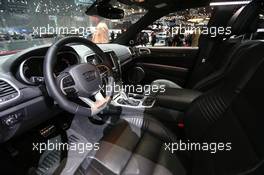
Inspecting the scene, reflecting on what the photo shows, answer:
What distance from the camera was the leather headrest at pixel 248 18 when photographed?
1.59 metres

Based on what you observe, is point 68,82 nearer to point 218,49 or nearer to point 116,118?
point 116,118

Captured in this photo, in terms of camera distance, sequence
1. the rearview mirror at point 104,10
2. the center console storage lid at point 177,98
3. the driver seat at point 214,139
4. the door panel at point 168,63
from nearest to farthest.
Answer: the driver seat at point 214,139 → the center console storage lid at point 177,98 → the rearview mirror at point 104,10 → the door panel at point 168,63

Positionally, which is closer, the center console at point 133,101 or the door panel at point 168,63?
the center console at point 133,101

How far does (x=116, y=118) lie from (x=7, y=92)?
841mm

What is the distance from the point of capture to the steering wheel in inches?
39.4

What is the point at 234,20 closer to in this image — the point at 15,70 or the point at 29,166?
the point at 15,70

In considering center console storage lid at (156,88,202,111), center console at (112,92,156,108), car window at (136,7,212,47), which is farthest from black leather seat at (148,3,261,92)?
center console at (112,92,156,108)

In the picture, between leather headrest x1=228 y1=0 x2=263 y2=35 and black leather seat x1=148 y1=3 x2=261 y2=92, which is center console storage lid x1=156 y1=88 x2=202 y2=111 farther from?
leather headrest x1=228 y1=0 x2=263 y2=35

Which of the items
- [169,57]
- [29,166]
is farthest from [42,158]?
[169,57]

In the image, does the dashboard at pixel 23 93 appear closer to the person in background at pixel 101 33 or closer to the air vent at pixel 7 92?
the air vent at pixel 7 92

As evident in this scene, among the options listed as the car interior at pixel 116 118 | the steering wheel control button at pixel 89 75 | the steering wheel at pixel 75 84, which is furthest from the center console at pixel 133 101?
the steering wheel control button at pixel 89 75

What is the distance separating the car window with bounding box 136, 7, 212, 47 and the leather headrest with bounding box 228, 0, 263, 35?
0.86m

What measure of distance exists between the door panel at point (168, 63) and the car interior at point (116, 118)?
844 millimetres

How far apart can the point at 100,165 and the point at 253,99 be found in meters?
0.82
